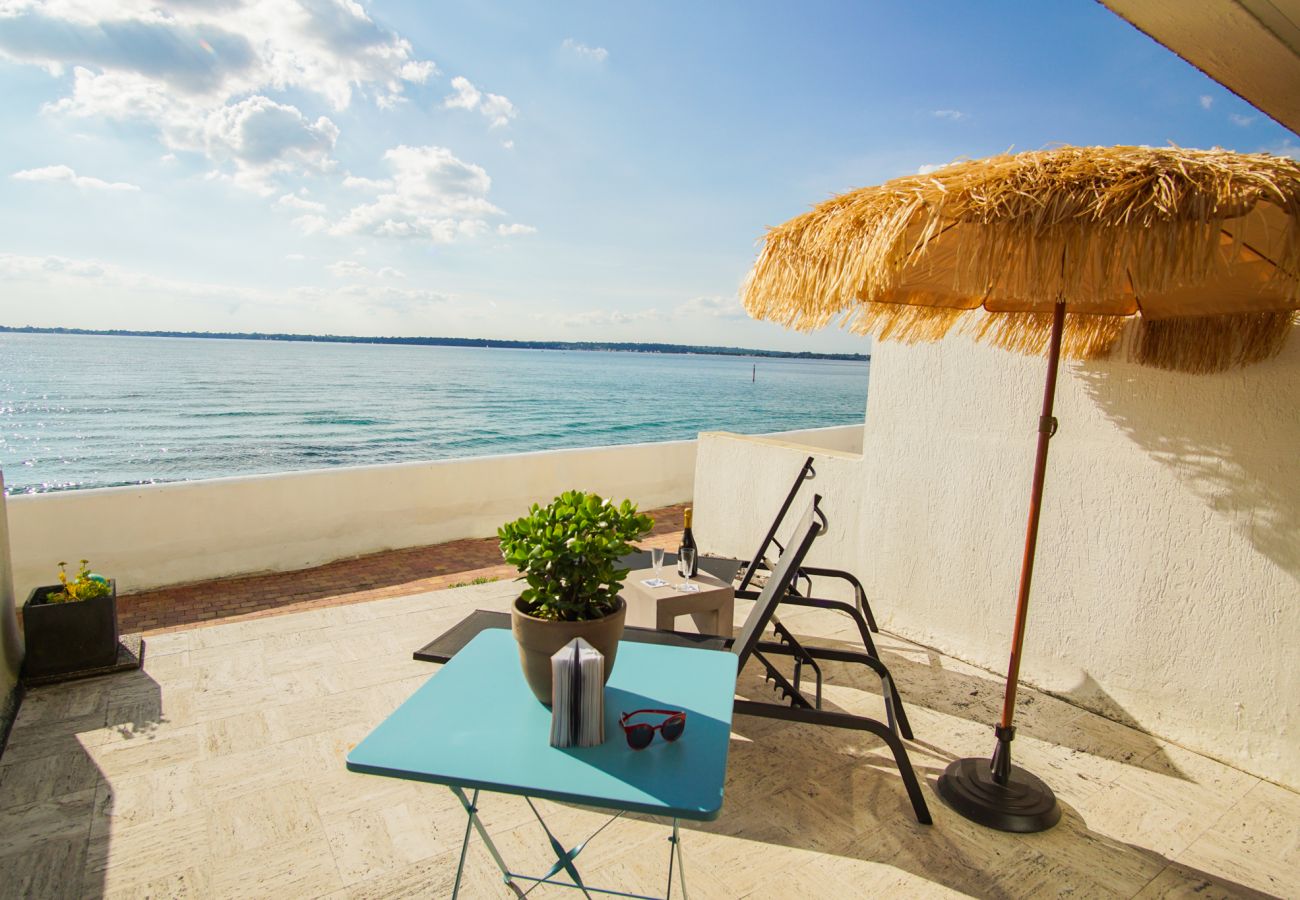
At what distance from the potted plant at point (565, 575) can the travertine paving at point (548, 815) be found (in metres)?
0.93

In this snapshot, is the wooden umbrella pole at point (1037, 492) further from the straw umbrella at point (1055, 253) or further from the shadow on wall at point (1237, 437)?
the shadow on wall at point (1237, 437)

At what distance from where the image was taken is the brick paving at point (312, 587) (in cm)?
499

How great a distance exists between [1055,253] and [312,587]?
19.2 ft

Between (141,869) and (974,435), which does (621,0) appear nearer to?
(974,435)

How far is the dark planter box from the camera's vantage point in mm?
3324

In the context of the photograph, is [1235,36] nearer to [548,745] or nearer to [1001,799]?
[1001,799]

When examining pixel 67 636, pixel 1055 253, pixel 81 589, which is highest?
pixel 1055 253

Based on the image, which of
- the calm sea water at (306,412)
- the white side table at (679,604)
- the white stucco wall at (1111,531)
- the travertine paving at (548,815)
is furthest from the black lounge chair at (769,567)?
the calm sea water at (306,412)

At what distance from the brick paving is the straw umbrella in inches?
168

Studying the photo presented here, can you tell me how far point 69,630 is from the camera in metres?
3.38

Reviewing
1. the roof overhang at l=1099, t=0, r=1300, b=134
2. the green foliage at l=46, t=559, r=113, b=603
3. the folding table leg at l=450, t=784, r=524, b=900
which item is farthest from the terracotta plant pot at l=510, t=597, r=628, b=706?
the green foliage at l=46, t=559, r=113, b=603

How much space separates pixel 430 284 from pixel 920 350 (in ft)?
197

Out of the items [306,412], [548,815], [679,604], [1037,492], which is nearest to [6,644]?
[548,815]

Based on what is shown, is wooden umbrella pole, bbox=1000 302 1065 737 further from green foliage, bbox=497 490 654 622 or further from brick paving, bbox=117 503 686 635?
brick paving, bbox=117 503 686 635
